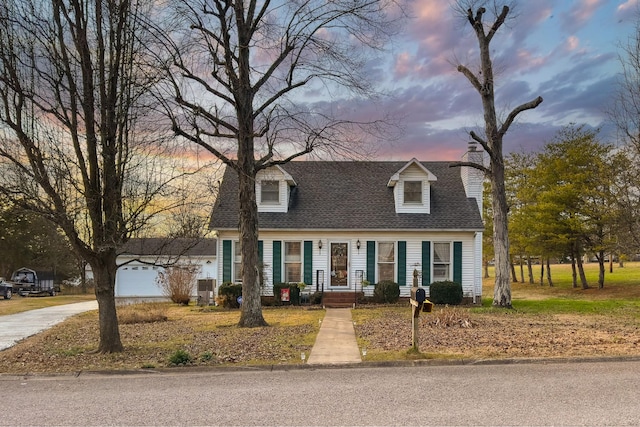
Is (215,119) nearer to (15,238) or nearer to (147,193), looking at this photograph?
(147,193)

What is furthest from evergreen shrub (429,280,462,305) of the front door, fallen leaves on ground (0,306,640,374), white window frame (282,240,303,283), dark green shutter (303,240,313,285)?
white window frame (282,240,303,283)

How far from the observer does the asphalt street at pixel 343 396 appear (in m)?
5.75

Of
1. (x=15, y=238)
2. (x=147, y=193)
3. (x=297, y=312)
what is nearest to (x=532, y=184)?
(x=297, y=312)

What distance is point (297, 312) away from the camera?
18.4 m

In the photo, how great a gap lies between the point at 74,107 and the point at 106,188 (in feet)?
5.15

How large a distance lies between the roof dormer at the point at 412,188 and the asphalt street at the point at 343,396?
1398 cm

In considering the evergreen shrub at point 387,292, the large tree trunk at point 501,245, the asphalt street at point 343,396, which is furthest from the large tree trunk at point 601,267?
the asphalt street at point 343,396

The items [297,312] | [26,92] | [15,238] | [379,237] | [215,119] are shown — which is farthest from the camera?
[15,238]

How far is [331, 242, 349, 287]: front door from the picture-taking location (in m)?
21.5

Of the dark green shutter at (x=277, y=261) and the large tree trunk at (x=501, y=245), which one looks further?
the dark green shutter at (x=277, y=261)

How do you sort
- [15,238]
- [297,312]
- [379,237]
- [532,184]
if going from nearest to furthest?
[297,312], [379,237], [532,184], [15,238]

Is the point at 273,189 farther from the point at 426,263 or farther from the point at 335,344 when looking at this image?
the point at 335,344

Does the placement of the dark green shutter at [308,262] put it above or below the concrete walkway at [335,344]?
above

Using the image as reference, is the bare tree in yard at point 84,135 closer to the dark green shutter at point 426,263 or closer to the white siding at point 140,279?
the dark green shutter at point 426,263
